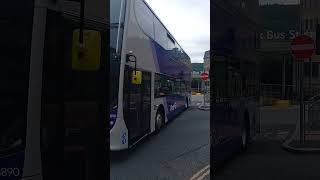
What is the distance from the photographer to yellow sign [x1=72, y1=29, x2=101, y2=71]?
2.99 meters

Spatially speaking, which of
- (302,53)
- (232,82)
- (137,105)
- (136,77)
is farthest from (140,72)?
(302,53)

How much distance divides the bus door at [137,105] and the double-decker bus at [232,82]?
1.57ft

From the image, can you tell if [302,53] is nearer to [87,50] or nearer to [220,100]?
[220,100]

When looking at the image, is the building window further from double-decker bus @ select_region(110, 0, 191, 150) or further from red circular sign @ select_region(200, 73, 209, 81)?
double-decker bus @ select_region(110, 0, 191, 150)

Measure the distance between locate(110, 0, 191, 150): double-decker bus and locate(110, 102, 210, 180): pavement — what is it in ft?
0.22

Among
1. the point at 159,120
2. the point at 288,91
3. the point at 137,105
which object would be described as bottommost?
the point at 159,120

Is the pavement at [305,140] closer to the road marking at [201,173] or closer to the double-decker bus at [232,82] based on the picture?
the double-decker bus at [232,82]

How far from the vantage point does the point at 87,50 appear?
9.84 feet

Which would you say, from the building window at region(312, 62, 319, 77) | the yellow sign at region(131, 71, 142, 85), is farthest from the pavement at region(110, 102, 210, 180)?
the building window at region(312, 62, 319, 77)

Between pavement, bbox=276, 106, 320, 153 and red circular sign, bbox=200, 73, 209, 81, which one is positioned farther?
pavement, bbox=276, 106, 320, 153

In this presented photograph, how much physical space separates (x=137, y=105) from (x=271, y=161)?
117 centimetres

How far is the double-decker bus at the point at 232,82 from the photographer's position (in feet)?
12.4

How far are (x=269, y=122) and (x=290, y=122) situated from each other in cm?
15

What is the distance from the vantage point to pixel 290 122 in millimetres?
3850
